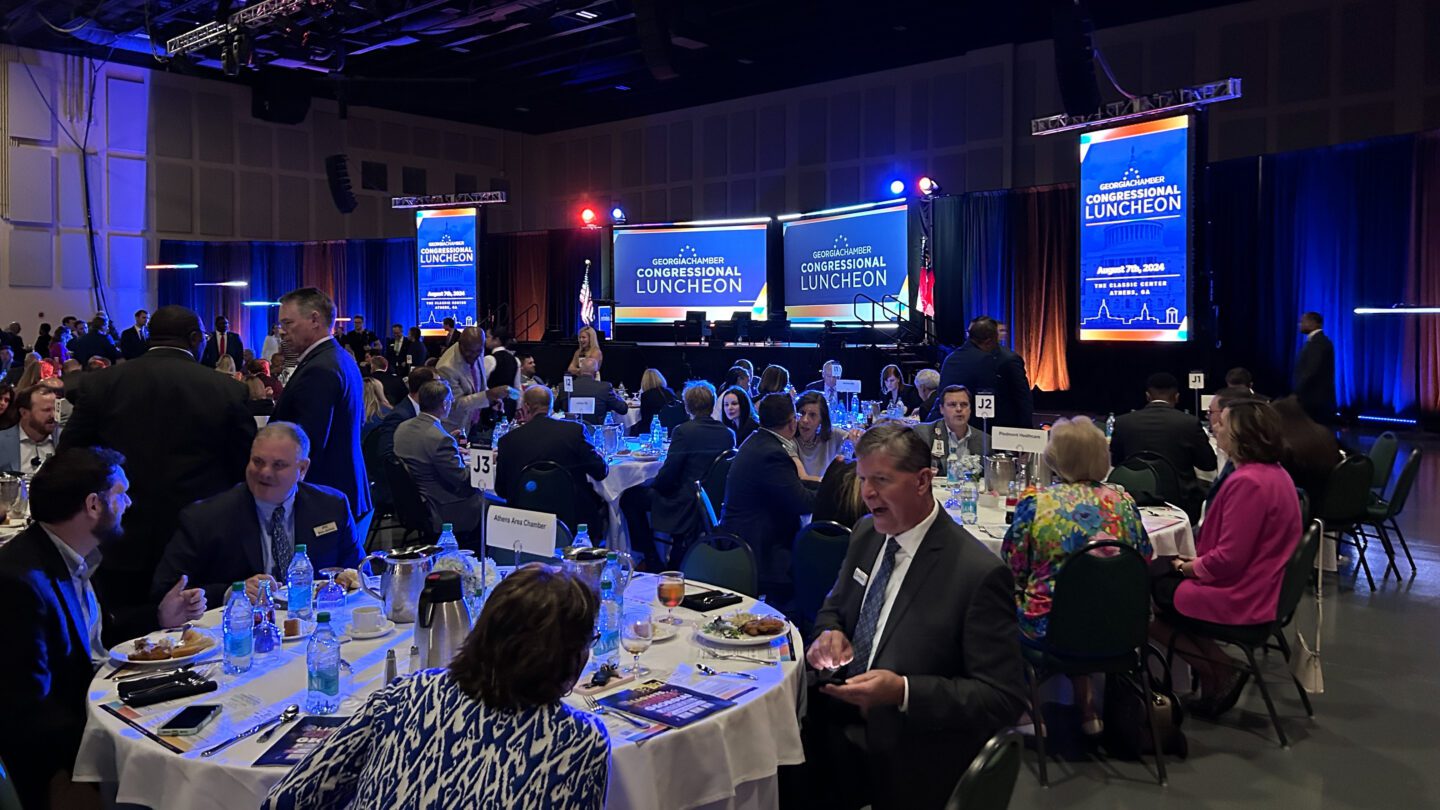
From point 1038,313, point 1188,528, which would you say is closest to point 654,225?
point 1038,313

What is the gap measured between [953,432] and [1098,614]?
2.29m

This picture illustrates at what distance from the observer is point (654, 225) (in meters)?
16.7

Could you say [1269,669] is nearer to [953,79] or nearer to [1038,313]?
[1038,313]

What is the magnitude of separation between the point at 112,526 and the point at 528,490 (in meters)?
2.78

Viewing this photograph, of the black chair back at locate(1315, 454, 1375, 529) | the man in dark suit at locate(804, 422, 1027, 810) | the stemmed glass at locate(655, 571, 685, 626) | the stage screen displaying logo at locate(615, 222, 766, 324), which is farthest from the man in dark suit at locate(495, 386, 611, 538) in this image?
the stage screen displaying logo at locate(615, 222, 766, 324)

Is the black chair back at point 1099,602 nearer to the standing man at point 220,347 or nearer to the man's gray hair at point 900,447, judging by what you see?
the man's gray hair at point 900,447

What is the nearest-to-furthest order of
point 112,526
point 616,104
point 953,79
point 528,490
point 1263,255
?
point 112,526, point 528,490, point 1263,255, point 953,79, point 616,104

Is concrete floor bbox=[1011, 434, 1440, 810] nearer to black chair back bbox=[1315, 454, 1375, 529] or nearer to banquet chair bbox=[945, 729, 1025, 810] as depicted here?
black chair back bbox=[1315, 454, 1375, 529]

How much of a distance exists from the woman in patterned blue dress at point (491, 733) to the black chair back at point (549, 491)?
3692 mm

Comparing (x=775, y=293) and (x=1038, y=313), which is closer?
(x=1038, y=313)

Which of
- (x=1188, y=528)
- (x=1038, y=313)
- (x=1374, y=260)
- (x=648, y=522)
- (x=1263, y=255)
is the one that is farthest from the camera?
(x=1038, y=313)

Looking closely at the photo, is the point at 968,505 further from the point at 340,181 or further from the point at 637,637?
the point at 340,181

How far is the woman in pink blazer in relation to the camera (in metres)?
3.75

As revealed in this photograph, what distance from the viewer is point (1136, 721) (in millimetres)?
A: 3789
